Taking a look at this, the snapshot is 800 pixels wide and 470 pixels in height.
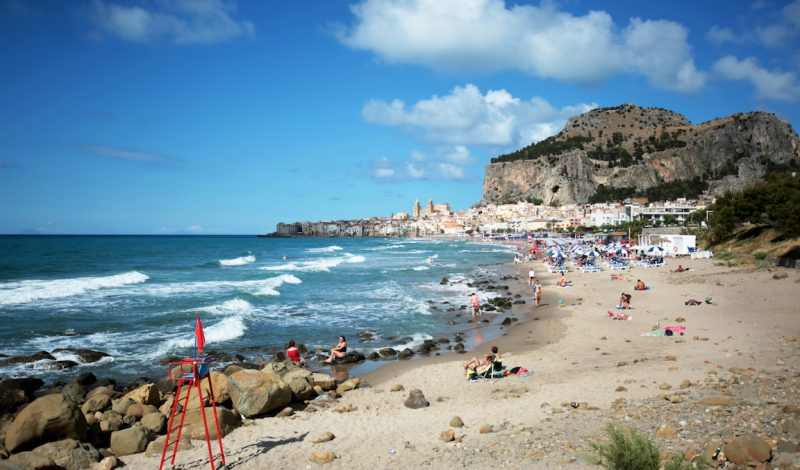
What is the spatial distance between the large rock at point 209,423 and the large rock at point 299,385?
1589 millimetres

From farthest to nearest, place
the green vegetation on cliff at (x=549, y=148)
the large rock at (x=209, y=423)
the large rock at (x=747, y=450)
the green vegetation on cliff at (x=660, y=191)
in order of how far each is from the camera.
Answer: the green vegetation on cliff at (x=549, y=148) → the green vegetation on cliff at (x=660, y=191) → the large rock at (x=209, y=423) → the large rock at (x=747, y=450)

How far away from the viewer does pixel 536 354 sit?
14156mm

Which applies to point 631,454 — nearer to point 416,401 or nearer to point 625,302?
point 416,401

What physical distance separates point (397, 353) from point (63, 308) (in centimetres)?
1852

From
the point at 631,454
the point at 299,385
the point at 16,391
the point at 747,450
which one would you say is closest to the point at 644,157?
the point at 299,385

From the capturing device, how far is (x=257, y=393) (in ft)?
32.2

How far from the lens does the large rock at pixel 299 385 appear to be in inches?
421

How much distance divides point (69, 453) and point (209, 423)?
6.79 feet

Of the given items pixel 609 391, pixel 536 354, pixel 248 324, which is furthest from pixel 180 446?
pixel 248 324

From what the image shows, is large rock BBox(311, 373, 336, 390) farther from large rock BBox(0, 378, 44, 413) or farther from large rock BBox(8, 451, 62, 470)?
large rock BBox(0, 378, 44, 413)

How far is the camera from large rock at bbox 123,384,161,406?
33.9 feet

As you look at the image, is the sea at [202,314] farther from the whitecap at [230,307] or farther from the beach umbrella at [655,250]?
the beach umbrella at [655,250]

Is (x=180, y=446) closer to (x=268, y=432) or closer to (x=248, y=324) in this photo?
(x=268, y=432)

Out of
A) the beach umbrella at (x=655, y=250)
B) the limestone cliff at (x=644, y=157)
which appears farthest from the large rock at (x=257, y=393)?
the limestone cliff at (x=644, y=157)
